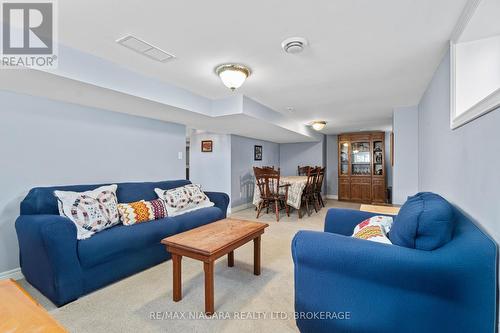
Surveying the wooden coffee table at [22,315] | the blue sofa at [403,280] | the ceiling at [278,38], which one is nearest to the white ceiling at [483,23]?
the ceiling at [278,38]

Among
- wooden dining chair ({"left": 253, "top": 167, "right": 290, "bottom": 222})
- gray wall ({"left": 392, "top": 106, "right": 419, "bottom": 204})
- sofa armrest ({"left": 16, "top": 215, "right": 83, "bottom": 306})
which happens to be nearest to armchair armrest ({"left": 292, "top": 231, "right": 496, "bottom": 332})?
sofa armrest ({"left": 16, "top": 215, "right": 83, "bottom": 306})

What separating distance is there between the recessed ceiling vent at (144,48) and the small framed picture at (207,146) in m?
3.48

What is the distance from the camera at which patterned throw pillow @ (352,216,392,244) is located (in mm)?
1438

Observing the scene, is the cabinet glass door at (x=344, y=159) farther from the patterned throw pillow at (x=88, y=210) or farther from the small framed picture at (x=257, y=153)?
the patterned throw pillow at (x=88, y=210)

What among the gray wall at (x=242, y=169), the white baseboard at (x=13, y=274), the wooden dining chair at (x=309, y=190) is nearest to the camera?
the white baseboard at (x=13, y=274)

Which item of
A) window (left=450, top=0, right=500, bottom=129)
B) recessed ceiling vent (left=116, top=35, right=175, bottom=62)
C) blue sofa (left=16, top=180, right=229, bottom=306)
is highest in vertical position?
recessed ceiling vent (left=116, top=35, right=175, bottom=62)

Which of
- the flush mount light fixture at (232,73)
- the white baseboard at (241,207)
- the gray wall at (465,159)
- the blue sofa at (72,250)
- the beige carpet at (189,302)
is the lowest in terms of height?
the beige carpet at (189,302)

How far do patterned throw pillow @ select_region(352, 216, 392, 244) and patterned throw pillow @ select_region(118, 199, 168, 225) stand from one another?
7.13 ft

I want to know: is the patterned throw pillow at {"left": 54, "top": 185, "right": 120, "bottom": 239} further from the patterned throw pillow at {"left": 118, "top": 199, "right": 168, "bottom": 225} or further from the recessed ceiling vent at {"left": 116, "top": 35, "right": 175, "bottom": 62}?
the recessed ceiling vent at {"left": 116, "top": 35, "right": 175, "bottom": 62}

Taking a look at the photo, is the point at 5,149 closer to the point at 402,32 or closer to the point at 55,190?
the point at 55,190

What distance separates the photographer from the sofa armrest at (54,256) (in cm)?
184

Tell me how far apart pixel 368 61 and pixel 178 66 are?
182 centimetres

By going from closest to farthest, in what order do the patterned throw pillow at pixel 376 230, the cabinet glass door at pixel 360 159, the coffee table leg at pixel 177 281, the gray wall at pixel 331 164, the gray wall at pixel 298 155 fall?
the patterned throw pillow at pixel 376 230, the coffee table leg at pixel 177 281, the cabinet glass door at pixel 360 159, the gray wall at pixel 298 155, the gray wall at pixel 331 164

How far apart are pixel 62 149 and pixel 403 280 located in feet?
10.9
